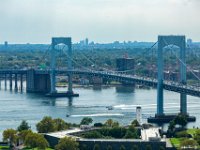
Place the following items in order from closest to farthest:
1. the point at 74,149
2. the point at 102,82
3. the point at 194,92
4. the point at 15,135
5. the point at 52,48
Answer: the point at 74,149, the point at 15,135, the point at 194,92, the point at 52,48, the point at 102,82

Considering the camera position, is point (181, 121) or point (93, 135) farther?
point (181, 121)

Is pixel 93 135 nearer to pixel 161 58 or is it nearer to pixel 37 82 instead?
pixel 161 58

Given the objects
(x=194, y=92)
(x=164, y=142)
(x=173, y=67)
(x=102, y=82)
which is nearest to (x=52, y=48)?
(x=102, y=82)

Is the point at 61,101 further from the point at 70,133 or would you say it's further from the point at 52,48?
the point at 70,133

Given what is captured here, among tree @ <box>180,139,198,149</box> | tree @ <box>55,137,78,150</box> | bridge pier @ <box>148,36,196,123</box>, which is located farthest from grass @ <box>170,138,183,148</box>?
bridge pier @ <box>148,36,196,123</box>

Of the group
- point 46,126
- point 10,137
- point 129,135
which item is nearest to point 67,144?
point 10,137

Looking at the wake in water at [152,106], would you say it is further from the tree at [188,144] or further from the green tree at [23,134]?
the tree at [188,144]

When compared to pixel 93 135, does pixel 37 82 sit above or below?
above
